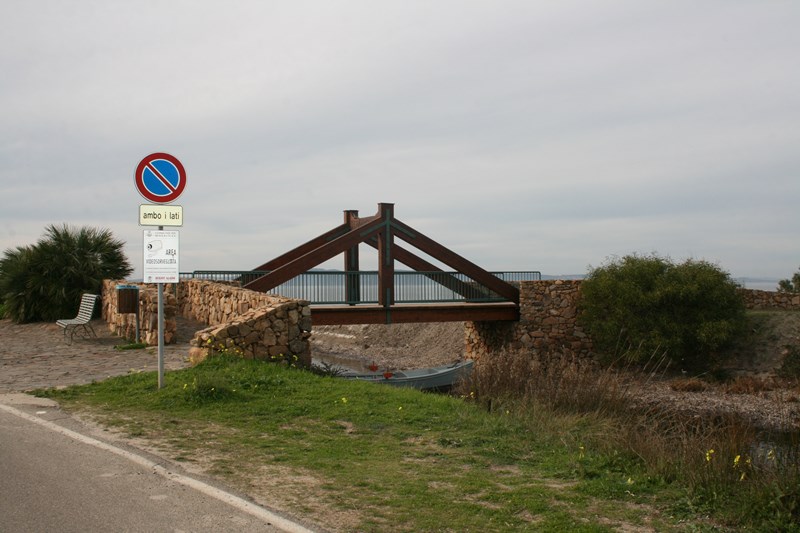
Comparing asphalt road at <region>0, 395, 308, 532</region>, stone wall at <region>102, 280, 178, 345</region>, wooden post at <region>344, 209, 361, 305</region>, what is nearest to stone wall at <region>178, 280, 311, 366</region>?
stone wall at <region>102, 280, 178, 345</region>

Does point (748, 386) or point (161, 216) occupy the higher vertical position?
point (161, 216)

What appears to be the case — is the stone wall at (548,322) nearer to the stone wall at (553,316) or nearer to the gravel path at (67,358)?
the stone wall at (553,316)

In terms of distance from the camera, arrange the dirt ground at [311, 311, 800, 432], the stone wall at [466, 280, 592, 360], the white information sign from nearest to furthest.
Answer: the white information sign < the dirt ground at [311, 311, 800, 432] < the stone wall at [466, 280, 592, 360]

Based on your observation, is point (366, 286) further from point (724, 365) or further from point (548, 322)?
point (724, 365)

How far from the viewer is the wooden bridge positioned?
25.0 meters

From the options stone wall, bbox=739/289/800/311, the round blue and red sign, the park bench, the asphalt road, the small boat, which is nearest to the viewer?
the asphalt road

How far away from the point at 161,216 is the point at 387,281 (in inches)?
639

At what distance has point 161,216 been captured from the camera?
34.4 feet

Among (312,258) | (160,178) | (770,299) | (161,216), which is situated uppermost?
(160,178)

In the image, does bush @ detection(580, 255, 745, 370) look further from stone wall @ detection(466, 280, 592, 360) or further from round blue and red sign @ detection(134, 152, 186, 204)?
round blue and red sign @ detection(134, 152, 186, 204)

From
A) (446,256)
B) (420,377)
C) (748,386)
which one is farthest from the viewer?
(446,256)

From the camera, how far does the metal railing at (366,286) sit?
24781 millimetres

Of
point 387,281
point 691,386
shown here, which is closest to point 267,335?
point 387,281

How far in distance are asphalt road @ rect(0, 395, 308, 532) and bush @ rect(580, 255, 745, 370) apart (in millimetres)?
21489
